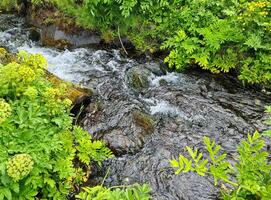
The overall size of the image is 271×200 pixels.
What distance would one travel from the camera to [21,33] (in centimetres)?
938

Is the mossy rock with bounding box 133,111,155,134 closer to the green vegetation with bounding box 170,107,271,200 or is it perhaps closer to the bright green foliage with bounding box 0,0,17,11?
the green vegetation with bounding box 170,107,271,200

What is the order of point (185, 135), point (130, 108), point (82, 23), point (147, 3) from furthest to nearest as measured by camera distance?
point (82, 23), point (147, 3), point (130, 108), point (185, 135)

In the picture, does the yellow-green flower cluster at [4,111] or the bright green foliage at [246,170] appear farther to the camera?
the yellow-green flower cluster at [4,111]

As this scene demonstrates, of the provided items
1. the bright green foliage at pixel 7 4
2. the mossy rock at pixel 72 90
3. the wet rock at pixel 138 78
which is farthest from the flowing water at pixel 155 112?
the bright green foliage at pixel 7 4

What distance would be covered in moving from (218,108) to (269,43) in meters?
1.84

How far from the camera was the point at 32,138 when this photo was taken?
11.5 ft

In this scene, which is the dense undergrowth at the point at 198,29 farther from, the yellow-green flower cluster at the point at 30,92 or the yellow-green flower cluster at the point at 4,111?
the yellow-green flower cluster at the point at 4,111

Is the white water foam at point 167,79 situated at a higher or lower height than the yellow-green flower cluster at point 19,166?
lower

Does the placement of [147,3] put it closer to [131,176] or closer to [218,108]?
[218,108]

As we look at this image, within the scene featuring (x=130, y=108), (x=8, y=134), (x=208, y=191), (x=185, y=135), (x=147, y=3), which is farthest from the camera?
(x=147, y=3)

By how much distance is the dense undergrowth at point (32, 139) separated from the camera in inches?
125

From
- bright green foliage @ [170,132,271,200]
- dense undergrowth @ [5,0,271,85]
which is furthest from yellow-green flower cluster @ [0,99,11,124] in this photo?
dense undergrowth @ [5,0,271,85]

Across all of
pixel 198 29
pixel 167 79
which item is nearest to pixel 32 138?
pixel 167 79

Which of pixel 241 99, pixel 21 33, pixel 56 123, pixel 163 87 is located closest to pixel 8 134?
pixel 56 123
